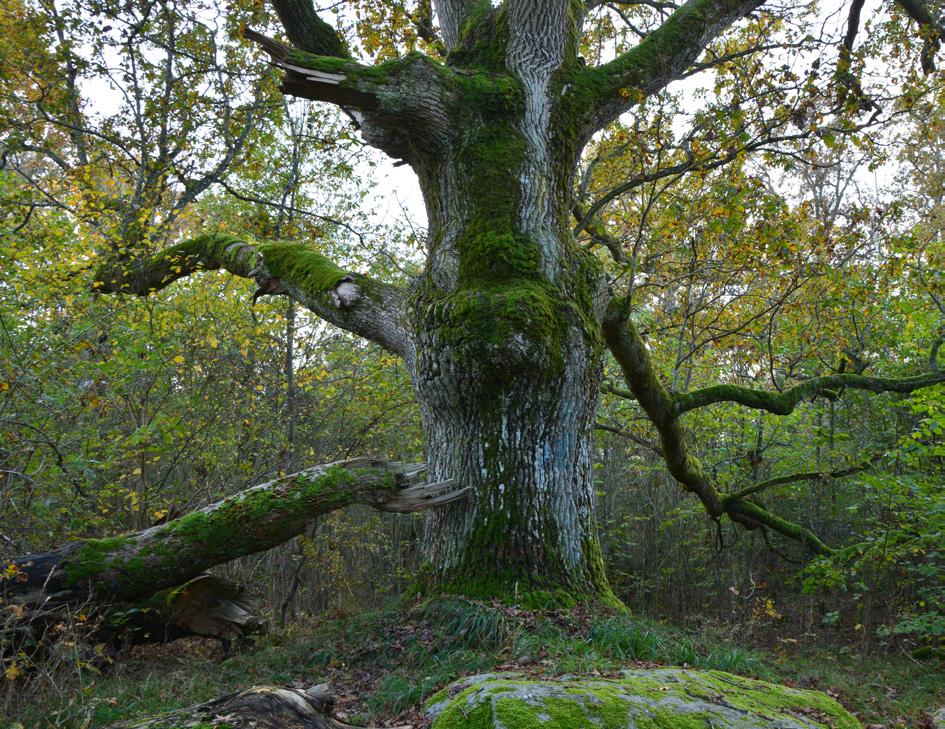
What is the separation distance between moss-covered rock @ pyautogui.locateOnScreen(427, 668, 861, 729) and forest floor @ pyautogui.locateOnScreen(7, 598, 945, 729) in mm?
705

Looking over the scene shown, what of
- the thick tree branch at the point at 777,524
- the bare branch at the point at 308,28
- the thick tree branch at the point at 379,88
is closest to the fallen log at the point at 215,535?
the thick tree branch at the point at 379,88

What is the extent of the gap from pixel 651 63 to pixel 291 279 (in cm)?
435

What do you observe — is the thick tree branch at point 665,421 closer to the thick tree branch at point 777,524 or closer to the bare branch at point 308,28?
the thick tree branch at point 777,524

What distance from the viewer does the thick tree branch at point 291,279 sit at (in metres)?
6.41

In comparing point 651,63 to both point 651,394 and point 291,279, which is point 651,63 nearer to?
point 651,394

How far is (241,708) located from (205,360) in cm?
662

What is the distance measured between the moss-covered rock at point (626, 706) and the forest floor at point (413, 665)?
705mm


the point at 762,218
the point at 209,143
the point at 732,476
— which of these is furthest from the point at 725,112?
the point at 209,143

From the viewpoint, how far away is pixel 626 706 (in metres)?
2.34

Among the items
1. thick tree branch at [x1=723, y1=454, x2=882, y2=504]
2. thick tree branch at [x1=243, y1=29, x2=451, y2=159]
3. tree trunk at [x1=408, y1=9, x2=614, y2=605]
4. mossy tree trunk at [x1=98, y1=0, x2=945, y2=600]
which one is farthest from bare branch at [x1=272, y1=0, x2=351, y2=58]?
thick tree branch at [x1=723, y1=454, x2=882, y2=504]

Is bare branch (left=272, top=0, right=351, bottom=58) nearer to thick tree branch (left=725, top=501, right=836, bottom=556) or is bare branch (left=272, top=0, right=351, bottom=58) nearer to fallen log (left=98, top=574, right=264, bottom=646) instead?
fallen log (left=98, top=574, right=264, bottom=646)

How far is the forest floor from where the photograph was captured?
12.7 feet

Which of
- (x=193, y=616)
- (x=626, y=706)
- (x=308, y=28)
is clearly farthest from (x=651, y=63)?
(x=193, y=616)

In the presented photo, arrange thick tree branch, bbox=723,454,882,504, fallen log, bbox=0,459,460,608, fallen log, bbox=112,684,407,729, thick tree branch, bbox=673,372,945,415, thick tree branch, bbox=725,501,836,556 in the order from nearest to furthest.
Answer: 1. fallen log, bbox=112,684,407,729
2. fallen log, bbox=0,459,460,608
3. thick tree branch, bbox=673,372,945,415
4. thick tree branch, bbox=723,454,882,504
5. thick tree branch, bbox=725,501,836,556
